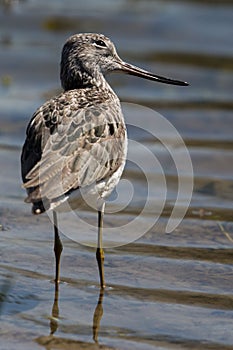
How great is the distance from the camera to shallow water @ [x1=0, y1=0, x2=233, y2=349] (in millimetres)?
5891

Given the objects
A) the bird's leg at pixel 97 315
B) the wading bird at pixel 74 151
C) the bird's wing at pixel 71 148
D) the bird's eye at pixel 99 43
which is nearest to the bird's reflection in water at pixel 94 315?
the bird's leg at pixel 97 315

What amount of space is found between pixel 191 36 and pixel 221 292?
6.61 m

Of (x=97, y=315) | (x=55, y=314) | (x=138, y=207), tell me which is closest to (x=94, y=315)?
(x=97, y=315)

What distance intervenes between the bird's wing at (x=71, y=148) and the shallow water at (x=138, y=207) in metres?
0.86

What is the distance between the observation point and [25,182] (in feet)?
19.6

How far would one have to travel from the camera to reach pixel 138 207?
8.15 meters

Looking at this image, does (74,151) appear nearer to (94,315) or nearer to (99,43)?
(94,315)

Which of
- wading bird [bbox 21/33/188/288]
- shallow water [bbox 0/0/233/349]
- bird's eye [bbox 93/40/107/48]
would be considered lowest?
shallow water [bbox 0/0/233/349]

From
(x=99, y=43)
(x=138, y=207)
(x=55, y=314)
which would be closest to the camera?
(x=55, y=314)

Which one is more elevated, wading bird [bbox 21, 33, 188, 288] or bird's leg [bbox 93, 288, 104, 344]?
wading bird [bbox 21, 33, 188, 288]

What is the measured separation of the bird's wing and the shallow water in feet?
2.81

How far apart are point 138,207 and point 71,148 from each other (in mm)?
2138

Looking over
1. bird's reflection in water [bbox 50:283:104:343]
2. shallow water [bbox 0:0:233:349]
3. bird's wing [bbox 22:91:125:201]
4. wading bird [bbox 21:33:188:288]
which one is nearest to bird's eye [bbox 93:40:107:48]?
wading bird [bbox 21:33:188:288]

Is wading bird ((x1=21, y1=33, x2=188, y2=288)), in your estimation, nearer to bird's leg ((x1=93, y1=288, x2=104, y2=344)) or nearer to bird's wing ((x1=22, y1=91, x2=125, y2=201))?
bird's wing ((x1=22, y1=91, x2=125, y2=201))
